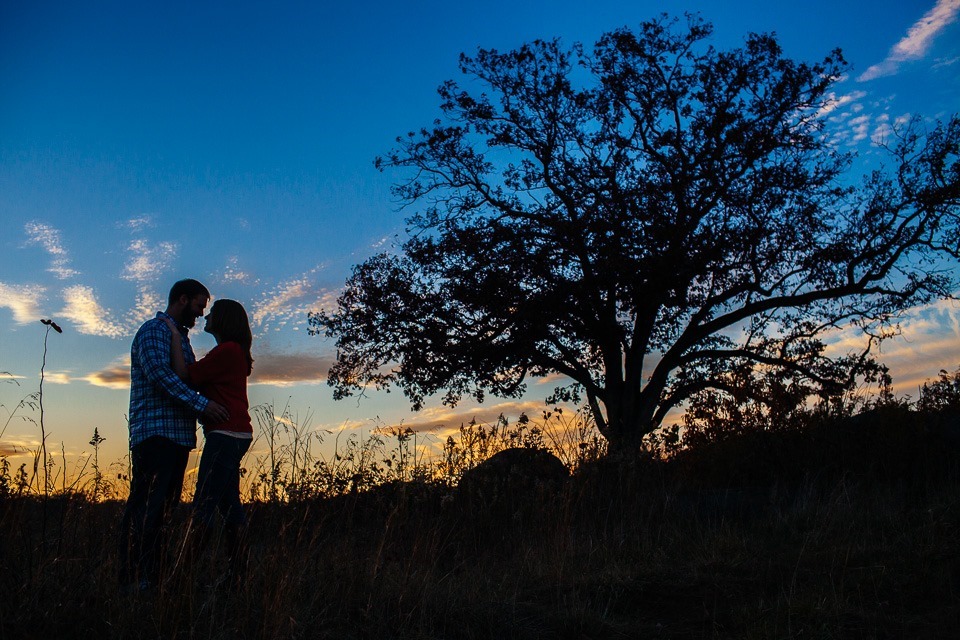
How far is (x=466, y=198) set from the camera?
55.4 feet

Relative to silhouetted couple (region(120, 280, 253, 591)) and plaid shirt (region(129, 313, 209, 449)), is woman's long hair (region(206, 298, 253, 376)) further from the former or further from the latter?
plaid shirt (region(129, 313, 209, 449))

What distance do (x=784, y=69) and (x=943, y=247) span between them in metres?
4.99

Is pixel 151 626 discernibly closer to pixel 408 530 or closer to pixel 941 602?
pixel 408 530

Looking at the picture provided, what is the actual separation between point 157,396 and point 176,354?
0.31 meters

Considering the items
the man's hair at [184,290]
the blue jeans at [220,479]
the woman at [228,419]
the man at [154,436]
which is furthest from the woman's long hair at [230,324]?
the blue jeans at [220,479]

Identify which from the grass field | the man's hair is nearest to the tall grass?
the grass field

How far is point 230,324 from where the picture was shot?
5.50m

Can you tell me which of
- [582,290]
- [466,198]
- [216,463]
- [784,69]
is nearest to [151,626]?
[216,463]

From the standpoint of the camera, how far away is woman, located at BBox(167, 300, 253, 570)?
5219 millimetres

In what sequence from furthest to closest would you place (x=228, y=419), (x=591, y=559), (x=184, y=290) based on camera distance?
1. (x=591, y=559)
2. (x=184, y=290)
3. (x=228, y=419)

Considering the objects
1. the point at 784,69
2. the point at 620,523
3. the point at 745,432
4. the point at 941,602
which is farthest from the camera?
the point at 784,69

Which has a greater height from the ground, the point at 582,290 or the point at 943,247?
the point at 943,247

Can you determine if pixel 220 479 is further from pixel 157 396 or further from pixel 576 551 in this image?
pixel 576 551

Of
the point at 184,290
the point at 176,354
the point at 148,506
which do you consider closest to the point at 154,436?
the point at 148,506
